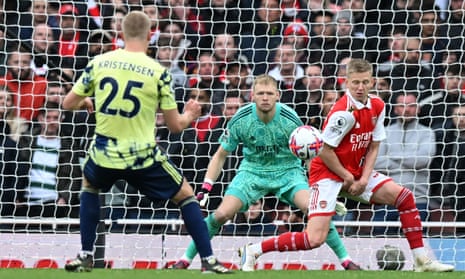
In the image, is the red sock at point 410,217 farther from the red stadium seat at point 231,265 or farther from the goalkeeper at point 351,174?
the red stadium seat at point 231,265

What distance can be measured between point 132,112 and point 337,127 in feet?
6.69

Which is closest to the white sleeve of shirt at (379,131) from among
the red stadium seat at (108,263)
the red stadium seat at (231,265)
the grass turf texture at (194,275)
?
the grass turf texture at (194,275)

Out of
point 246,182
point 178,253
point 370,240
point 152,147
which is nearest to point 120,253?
point 178,253

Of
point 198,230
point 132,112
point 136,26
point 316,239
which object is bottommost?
point 316,239

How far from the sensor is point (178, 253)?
34.5 ft

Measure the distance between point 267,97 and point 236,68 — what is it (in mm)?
2523

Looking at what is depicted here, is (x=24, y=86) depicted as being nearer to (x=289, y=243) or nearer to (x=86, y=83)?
(x=289, y=243)

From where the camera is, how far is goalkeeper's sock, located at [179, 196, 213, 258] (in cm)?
761

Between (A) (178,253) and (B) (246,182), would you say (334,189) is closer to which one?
(B) (246,182)

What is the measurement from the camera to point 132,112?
290 inches

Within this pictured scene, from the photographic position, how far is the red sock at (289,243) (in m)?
8.82

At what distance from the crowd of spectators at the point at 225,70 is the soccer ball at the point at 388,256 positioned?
0.84 metres

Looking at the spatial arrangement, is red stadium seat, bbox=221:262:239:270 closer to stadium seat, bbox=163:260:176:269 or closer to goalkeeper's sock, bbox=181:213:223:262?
stadium seat, bbox=163:260:176:269

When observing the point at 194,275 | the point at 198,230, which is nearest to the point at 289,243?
the point at 194,275
